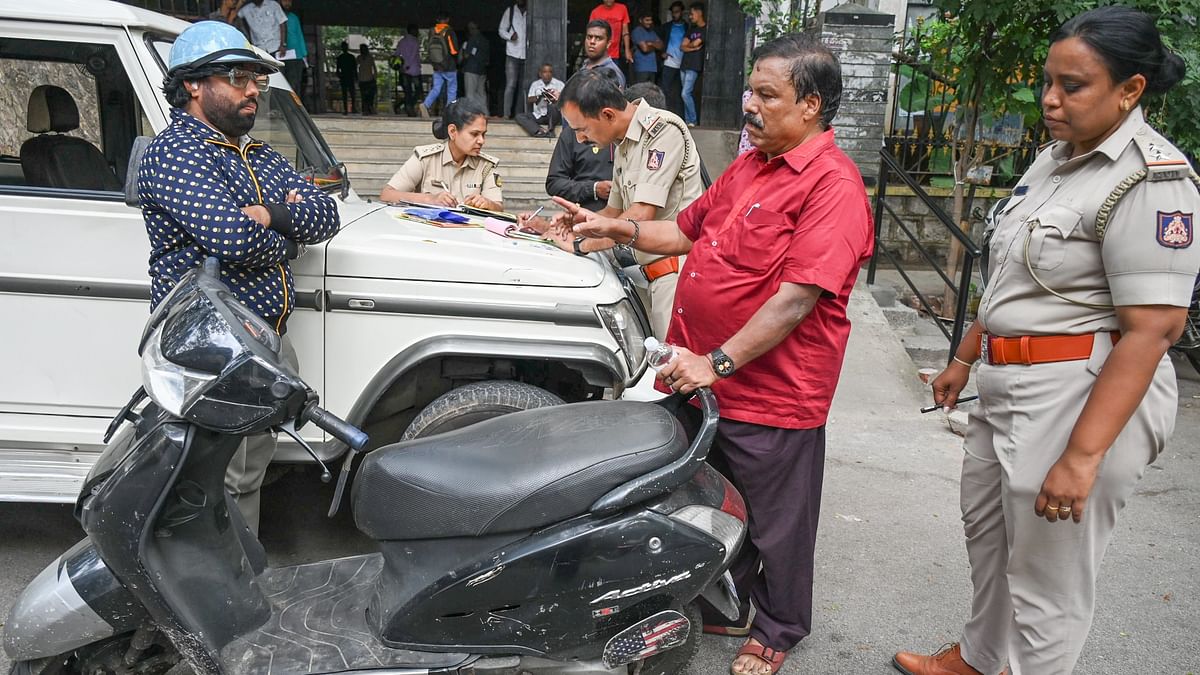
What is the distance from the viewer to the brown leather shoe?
2.81 m

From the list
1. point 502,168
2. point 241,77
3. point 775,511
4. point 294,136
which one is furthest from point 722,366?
point 502,168

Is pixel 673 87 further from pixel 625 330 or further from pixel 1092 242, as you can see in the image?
pixel 1092 242

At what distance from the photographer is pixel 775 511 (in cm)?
271

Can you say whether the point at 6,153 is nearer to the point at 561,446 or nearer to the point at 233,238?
the point at 233,238

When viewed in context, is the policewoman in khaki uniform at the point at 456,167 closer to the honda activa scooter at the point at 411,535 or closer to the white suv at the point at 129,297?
the white suv at the point at 129,297

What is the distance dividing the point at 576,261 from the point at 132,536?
184 centimetres

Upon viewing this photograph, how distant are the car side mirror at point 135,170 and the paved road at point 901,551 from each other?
1.53 meters

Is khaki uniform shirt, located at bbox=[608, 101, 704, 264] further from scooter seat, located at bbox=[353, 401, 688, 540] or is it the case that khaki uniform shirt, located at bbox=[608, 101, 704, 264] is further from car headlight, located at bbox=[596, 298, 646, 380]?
scooter seat, located at bbox=[353, 401, 688, 540]

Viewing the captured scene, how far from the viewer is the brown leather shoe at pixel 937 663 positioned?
2813 millimetres

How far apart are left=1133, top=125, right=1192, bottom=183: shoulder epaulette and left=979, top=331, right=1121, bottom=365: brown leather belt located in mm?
393

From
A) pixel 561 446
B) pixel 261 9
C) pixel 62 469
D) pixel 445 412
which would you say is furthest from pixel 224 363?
pixel 261 9

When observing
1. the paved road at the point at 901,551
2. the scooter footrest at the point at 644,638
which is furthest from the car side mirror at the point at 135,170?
the scooter footrest at the point at 644,638

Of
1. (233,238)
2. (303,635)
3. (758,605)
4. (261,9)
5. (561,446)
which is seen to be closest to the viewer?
(561,446)

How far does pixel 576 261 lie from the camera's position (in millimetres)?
3418
